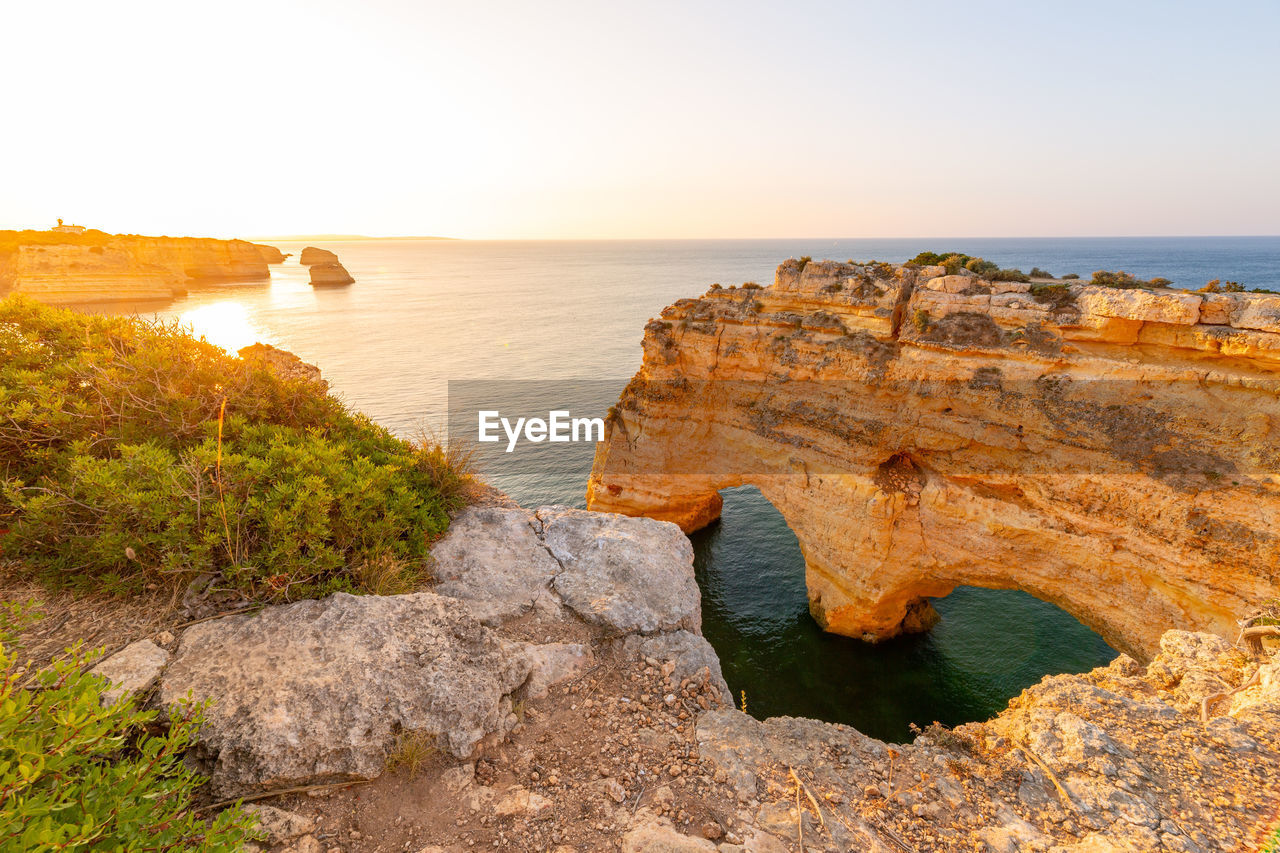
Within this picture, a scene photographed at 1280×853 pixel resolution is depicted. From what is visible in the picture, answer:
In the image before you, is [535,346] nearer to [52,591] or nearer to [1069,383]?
[1069,383]

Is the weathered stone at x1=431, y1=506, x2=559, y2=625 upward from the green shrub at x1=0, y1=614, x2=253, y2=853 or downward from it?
downward

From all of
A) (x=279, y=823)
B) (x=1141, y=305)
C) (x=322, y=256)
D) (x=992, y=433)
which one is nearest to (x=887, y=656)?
(x=992, y=433)

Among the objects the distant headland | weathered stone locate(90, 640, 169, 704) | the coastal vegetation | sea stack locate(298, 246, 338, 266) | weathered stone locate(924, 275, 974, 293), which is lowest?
weathered stone locate(90, 640, 169, 704)

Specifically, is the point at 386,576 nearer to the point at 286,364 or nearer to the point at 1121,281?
the point at 286,364

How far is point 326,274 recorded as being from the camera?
3511 inches

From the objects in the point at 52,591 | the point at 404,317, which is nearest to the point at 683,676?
the point at 52,591

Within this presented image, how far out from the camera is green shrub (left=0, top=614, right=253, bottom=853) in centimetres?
240

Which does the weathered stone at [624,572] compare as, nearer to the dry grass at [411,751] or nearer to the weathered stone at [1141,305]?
the dry grass at [411,751]

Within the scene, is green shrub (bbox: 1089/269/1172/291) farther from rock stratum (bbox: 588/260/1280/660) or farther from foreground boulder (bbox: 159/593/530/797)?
foreground boulder (bbox: 159/593/530/797)

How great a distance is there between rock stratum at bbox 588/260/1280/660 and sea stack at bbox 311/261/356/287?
90.0m

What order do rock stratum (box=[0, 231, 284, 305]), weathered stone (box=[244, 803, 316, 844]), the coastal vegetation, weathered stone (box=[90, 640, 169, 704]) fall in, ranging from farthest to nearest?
rock stratum (box=[0, 231, 284, 305]) → the coastal vegetation → weathered stone (box=[90, 640, 169, 704]) → weathered stone (box=[244, 803, 316, 844])

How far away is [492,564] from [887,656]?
14.8 meters

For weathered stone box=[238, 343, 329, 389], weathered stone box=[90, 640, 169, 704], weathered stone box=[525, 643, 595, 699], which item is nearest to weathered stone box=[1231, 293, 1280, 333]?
weathered stone box=[525, 643, 595, 699]

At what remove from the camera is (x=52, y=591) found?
16.5 ft
